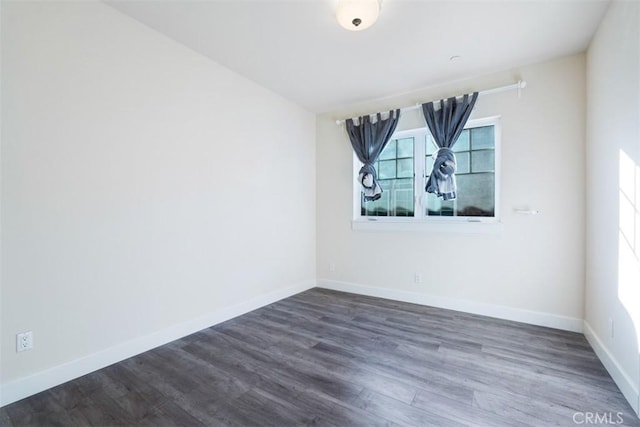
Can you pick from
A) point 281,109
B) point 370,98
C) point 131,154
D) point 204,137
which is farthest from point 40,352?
point 370,98

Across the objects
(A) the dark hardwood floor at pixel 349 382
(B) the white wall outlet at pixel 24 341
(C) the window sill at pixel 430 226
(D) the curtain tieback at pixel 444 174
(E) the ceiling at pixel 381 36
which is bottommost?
(A) the dark hardwood floor at pixel 349 382

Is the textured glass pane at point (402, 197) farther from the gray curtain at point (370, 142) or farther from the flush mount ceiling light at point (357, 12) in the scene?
the flush mount ceiling light at point (357, 12)

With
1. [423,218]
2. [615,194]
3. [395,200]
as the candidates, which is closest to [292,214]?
[395,200]

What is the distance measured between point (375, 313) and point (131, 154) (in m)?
2.76

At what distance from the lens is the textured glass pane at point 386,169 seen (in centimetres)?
369

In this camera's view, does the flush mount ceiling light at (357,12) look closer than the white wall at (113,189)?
No

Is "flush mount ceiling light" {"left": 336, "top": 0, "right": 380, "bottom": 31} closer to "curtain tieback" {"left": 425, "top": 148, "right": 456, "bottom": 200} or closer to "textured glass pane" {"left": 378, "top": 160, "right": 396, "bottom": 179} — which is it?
"curtain tieback" {"left": 425, "top": 148, "right": 456, "bottom": 200}

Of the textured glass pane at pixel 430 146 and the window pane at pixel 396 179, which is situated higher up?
the textured glass pane at pixel 430 146

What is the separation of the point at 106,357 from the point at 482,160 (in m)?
3.85

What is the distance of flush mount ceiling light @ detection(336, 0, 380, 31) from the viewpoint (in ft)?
6.13

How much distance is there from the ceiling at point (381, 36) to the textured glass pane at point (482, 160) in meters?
0.83

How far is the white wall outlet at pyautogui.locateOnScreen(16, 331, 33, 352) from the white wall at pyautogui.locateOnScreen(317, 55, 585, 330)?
3.28 meters

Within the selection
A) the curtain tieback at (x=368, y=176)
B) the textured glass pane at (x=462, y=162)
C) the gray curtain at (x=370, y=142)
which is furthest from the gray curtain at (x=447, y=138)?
the curtain tieback at (x=368, y=176)

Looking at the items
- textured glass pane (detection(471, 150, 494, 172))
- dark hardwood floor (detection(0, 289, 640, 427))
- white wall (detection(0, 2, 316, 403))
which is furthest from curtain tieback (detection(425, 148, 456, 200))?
white wall (detection(0, 2, 316, 403))
